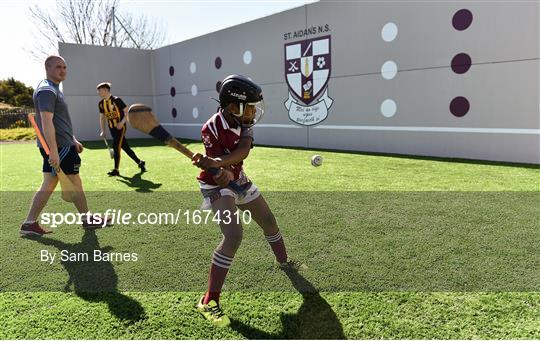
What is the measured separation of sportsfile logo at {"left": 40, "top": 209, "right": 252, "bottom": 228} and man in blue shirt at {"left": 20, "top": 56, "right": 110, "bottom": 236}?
4.1 inches

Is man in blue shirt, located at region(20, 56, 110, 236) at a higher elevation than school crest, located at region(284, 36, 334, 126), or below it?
below

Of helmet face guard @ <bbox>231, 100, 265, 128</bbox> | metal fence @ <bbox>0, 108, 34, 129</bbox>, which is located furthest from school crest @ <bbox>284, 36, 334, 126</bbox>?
metal fence @ <bbox>0, 108, 34, 129</bbox>

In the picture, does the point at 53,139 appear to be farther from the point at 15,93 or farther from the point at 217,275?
the point at 15,93

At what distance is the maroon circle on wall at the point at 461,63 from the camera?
9594 mm

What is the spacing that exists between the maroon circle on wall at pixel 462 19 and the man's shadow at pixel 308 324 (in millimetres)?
9137

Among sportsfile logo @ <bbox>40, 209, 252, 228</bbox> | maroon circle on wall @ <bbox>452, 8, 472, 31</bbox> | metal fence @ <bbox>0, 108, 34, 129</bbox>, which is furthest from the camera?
metal fence @ <bbox>0, 108, 34, 129</bbox>

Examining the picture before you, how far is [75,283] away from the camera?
3.31 m

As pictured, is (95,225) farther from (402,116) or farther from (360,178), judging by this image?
(402,116)

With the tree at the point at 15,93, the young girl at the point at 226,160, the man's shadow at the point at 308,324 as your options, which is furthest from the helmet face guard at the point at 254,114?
the tree at the point at 15,93

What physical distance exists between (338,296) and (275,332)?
2.20 ft

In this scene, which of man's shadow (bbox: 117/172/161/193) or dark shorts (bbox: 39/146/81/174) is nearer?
dark shorts (bbox: 39/146/81/174)

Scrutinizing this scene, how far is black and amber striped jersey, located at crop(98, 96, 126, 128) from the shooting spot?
27.1 feet

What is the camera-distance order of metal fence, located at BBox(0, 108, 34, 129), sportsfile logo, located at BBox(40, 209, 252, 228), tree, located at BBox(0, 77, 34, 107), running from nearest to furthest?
1. sportsfile logo, located at BBox(40, 209, 252, 228)
2. metal fence, located at BBox(0, 108, 34, 129)
3. tree, located at BBox(0, 77, 34, 107)

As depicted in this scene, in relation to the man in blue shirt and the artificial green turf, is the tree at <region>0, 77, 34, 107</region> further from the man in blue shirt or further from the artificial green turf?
the man in blue shirt
